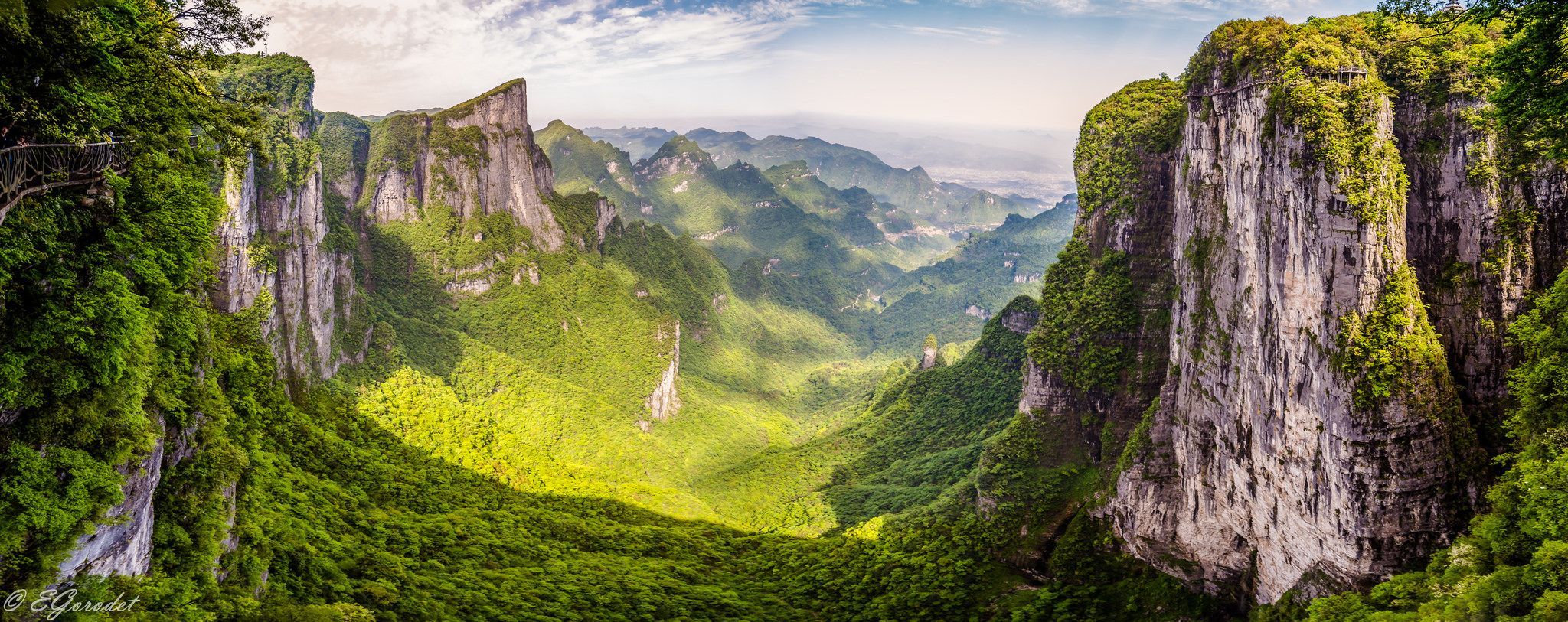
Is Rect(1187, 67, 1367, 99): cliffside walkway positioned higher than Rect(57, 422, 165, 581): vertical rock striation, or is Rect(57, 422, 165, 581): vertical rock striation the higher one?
Rect(1187, 67, 1367, 99): cliffside walkway

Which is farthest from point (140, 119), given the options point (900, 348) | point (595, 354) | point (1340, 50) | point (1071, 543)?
point (900, 348)

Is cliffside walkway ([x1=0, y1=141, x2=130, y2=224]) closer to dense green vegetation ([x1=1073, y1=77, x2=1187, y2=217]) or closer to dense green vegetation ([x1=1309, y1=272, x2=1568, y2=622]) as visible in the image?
dense green vegetation ([x1=1309, y1=272, x2=1568, y2=622])

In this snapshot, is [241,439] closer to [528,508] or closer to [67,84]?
[67,84]

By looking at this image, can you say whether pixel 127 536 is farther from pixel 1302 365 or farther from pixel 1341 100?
pixel 1341 100

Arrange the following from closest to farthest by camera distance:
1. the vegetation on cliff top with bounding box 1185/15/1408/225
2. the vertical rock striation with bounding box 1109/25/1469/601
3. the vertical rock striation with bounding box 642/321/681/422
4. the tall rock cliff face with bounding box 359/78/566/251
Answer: the vertical rock striation with bounding box 1109/25/1469/601 → the vegetation on cliff top with bounding box 1185/15/1408/225 → the tall rock cliff face with bounding box 359/78/566/251 → the vertical rock striation with bounding box 642/321/681/422

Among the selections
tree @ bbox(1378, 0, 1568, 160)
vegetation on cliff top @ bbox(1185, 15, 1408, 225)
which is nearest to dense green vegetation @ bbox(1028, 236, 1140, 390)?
vegetation on cliff top @ bbox(1185, 15, 1408, 225)

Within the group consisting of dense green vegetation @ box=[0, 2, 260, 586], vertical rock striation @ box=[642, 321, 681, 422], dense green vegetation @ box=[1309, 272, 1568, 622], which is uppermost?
dense green vegetation @ box=[0, 2, 260, 586]

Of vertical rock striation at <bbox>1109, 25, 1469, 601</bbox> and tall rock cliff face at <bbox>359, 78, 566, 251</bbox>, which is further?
tall rock cliff face at <bbox>359, 78, 566, 251</bbox>
